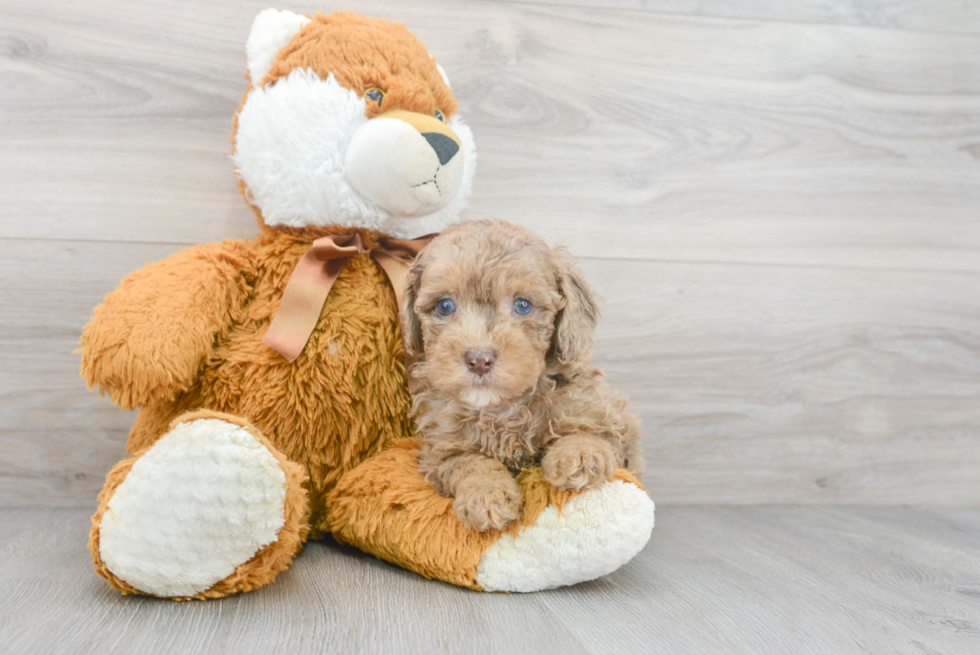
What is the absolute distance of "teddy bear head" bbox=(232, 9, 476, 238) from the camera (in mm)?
1032

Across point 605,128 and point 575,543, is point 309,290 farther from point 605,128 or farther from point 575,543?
point 605,128

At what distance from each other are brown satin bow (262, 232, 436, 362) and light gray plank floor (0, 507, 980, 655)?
0.33 metres

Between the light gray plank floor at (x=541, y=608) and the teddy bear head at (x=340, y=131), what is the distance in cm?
53

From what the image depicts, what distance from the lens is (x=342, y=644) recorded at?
2.55 ft

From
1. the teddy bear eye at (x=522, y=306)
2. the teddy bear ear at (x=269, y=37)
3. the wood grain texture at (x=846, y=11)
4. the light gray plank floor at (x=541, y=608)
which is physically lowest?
the light gray plank floor at (x=541, y=608)

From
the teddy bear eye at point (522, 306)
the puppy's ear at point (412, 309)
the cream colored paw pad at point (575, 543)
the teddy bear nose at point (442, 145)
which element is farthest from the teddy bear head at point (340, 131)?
the cream colored paw pad at point (575, 543)

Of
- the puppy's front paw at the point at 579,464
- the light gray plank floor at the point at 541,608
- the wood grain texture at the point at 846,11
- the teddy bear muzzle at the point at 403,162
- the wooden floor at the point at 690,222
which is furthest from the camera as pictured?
the wood grain texture at the point at 846,11

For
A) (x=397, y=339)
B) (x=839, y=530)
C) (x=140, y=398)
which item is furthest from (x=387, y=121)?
(x=839, y=530)

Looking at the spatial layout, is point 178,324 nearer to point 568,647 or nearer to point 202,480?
point 202,480

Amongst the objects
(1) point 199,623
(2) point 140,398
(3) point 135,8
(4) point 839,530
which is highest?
(3) point 135,8

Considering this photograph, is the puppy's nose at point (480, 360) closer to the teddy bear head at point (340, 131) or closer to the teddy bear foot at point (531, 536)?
the teddy bear foot at point (531, 536)

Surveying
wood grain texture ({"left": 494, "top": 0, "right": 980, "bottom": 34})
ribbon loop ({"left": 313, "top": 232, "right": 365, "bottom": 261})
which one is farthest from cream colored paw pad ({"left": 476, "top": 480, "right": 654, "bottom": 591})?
wood grain texture ({"left": 494, "top": 0, "right": 980, "bottom": 34})

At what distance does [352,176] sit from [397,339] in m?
0.25

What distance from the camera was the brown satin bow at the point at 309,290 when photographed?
1.04 metres
